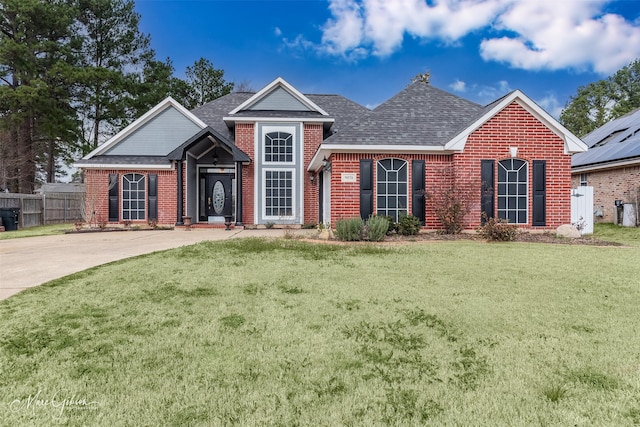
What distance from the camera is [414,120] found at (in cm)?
1317

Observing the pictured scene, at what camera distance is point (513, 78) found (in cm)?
2988

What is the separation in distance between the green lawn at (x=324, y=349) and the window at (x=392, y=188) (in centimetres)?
629

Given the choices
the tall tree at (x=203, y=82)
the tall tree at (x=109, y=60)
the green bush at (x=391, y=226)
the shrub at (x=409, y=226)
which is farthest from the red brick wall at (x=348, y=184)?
the tall tree at (x=203, y=82)

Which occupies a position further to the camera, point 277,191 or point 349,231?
point 277,191

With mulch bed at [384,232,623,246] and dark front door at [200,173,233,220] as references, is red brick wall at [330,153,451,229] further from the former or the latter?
dark front door at [200,173,233,220]

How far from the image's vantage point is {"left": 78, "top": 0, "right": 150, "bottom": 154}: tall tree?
26.8 m

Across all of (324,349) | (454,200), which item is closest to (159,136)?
(454,200)

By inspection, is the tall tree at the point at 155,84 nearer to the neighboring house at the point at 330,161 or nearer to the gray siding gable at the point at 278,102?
the neighboring house at the point at 330,161

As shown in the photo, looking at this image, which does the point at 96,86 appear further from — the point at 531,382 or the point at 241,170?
the point at 531,382

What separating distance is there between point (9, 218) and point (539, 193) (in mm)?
21997

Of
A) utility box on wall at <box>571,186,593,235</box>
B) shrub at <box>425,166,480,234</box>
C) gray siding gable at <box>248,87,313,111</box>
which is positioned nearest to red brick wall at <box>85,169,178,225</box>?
gray siding gable at <box>248,87,313,111</box>

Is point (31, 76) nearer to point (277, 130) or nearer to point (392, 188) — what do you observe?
point (277, 130)

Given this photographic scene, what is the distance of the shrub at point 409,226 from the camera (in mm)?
11292

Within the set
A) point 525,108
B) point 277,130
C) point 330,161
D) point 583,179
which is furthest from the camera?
point 583,179
